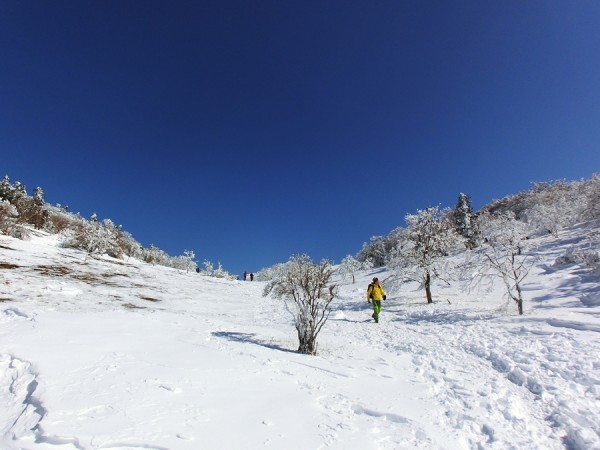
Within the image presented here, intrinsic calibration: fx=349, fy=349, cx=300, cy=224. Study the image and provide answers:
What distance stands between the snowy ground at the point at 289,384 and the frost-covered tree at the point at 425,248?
28.0 ft

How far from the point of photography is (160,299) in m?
20.9

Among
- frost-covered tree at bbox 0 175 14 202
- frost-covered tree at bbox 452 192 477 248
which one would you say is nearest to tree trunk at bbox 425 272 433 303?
frost-covered tree at bbox 452 192 477 248

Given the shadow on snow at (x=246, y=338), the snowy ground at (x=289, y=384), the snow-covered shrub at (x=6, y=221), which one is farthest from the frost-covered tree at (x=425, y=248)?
the snow-covered shrub at (x=6, y=221)

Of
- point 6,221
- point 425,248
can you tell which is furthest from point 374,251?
point 6,221

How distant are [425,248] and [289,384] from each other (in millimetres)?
18072

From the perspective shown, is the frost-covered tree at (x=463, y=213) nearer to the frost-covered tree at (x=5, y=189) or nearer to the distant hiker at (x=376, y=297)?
the distant hiker at (x=376, y=297)

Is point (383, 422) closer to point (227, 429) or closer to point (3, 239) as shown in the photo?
point (227, 429)

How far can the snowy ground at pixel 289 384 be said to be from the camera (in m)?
4.32

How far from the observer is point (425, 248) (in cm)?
2250

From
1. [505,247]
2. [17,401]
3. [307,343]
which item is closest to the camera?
[17,401]

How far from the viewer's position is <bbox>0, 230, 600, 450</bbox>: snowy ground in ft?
14.2

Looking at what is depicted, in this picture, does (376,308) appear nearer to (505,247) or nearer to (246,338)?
(505,247)

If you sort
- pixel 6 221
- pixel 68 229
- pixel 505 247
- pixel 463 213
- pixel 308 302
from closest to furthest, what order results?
pixel 308 302, pixel 505 247, pixel 6 221, pixel 68 229, pixel 463 213

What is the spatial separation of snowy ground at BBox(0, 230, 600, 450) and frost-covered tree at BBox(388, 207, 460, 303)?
852 cm
